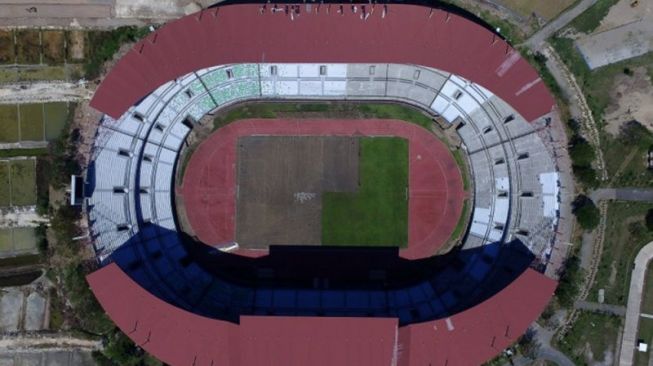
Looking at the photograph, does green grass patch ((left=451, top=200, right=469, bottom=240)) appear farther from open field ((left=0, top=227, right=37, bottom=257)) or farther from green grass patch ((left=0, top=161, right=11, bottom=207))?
green grass patch ((left=0, top=161, right=11, bottom=207))

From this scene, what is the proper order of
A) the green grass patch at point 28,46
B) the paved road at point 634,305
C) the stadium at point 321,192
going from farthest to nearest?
the green grass patch at point 28,46, the paved road at point 634,305, the stadium at point 321,192

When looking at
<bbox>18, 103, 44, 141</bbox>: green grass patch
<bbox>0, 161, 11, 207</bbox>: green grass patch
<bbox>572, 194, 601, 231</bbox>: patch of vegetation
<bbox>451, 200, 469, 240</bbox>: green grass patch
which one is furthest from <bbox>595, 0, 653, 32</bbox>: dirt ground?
<bbox>0, 161, 11, 207</bbox>: green grass patch

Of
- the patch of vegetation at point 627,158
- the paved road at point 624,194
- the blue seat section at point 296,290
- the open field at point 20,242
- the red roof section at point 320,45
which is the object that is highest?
the red roof section at point 320,45

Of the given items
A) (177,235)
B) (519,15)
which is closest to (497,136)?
(519,15)

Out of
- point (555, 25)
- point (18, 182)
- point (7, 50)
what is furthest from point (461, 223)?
point (7, 50)

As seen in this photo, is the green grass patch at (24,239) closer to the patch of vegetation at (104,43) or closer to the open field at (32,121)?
the open field at (32,121)

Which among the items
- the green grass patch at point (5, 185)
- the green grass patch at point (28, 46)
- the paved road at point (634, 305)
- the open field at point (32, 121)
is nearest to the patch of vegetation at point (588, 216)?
the paved road at point (634, 305)

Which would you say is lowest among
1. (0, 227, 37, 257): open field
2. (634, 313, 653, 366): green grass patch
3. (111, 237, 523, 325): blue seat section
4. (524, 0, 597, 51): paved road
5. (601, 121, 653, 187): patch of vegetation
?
(634, 313, 653, 366): green grass patch
